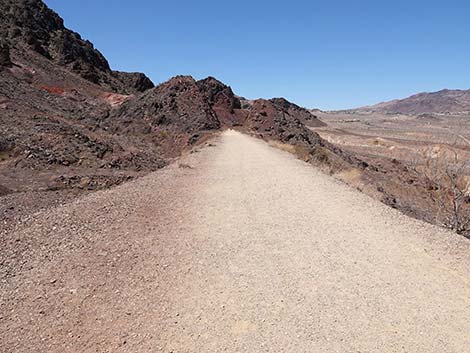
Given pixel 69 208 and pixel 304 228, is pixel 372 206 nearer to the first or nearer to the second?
pixel 304 228

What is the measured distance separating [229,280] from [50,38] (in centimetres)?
6331

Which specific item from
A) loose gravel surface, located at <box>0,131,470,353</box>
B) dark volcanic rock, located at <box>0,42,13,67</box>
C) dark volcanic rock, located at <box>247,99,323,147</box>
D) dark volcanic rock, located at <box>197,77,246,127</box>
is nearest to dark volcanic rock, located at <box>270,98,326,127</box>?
dark volcanic rock, located at <box>197,77,246,127</box>

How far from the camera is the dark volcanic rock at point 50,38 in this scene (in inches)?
2140

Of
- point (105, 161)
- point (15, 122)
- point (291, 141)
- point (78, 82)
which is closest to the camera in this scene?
point (105, 161)

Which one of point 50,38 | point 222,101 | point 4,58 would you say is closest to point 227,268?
point 222,101

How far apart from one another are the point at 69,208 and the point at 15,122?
17.6 m

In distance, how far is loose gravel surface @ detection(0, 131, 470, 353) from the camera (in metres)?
Result: 4.57

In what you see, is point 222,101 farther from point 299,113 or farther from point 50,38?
point 299,113

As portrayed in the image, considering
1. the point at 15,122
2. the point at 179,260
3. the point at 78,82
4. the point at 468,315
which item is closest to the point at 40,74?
the point at 78,82

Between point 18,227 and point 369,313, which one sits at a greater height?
point 369,313

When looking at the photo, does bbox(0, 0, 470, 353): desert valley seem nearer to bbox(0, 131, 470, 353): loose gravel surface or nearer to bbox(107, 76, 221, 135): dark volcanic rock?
bbox(0, 131, 470, 353): loose gravel surface

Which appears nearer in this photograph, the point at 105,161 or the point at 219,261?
the point at 219,261

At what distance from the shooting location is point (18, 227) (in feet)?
25.1

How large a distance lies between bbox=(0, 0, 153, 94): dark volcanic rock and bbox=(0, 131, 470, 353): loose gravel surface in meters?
53.5
